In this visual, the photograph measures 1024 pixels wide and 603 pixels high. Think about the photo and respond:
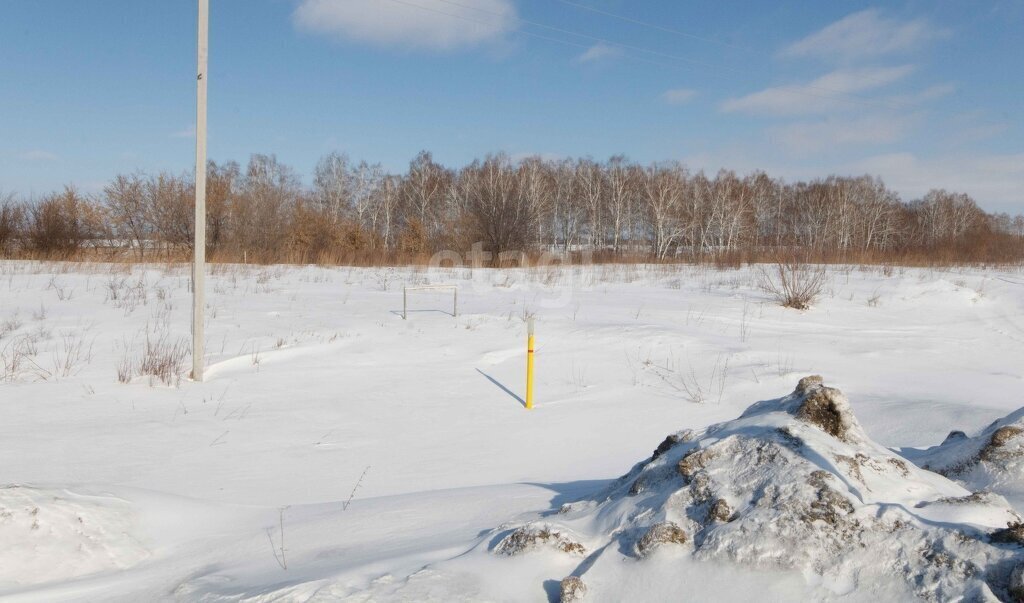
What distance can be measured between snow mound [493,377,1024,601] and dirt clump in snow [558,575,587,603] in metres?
0.05

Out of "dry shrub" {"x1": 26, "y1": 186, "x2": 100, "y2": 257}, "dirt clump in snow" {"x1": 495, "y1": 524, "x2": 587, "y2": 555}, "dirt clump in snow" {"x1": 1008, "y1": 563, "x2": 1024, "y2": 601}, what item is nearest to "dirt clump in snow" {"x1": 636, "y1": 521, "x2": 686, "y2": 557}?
"dirt clump in snow" {"x1": 495, "y1": 524, "x2": 587, "y2": 555}

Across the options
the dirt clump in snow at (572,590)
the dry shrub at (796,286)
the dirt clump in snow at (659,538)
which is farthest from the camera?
the dry shrub at (796,286)

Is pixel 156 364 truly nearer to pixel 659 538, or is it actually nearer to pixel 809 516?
pixel 659 538

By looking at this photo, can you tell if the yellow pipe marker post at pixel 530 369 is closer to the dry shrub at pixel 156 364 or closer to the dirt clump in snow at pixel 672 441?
the dirt clump in snow at pixel 672 441

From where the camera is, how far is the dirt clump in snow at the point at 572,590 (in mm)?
2031

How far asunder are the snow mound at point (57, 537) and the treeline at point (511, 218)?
65.4 feet

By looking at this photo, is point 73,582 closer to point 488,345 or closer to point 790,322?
point 488,345

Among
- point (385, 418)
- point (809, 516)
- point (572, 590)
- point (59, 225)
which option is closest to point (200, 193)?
point (385, 418)

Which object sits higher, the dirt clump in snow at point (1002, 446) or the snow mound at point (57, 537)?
the dirt clump in snow at point (1002, 446)

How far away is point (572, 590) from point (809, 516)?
2.69 feet

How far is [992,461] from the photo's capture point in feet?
9.18

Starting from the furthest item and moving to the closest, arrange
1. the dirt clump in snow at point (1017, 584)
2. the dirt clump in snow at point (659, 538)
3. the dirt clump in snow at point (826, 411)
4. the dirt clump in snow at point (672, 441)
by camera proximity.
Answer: the dirt clump in snow at point (672, 441)
the dirt clump in snow at point (826, 411)
the dirt clump in snow at point (659, 538)
the dirt clump in snow at point (1017, 584)

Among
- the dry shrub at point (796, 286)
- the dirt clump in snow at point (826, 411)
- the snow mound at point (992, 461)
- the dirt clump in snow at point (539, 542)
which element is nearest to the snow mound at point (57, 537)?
the dirt clump in snow at point (539, 542)

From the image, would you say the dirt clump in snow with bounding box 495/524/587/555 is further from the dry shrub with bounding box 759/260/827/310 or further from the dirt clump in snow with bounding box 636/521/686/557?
the dry shrub with bounding box 759/260/827/310
